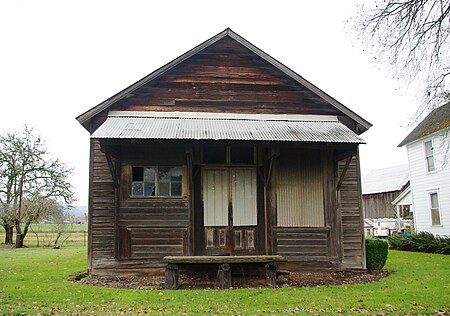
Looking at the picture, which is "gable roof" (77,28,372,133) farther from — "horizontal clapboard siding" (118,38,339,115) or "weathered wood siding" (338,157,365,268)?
"weathered wood siding" (338,157,365,268)

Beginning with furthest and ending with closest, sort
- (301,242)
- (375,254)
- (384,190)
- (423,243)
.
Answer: (384,190) < (423,243) < (375,254) < (301,242)

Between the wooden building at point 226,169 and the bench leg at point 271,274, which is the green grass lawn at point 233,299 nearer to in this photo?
the bench leg at point 271,274

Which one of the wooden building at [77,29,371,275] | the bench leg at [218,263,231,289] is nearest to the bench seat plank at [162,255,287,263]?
the bench leg at [218,263,231,289]

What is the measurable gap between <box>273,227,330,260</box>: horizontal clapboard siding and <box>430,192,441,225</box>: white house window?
1414cm

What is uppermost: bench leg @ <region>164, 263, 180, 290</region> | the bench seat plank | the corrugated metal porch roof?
the corrugated metal porch roof

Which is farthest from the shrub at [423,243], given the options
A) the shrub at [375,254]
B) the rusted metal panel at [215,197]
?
the rusted metal panel at [215,197]

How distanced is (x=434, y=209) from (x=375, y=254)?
12786mm

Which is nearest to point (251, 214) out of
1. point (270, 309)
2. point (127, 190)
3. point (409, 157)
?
point (127, 190)

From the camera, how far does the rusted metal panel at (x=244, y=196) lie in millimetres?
12883

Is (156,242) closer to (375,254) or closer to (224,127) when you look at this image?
(224,127)

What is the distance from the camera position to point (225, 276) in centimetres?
1066

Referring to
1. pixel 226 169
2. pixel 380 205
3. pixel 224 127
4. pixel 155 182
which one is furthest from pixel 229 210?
pixel 380 205

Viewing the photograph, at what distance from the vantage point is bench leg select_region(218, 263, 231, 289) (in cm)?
1061

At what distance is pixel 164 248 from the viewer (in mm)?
12281
